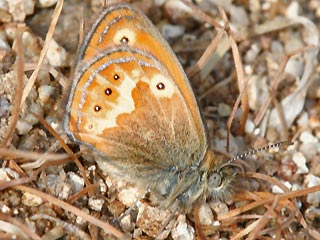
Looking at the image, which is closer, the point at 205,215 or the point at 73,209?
the point at 73,209

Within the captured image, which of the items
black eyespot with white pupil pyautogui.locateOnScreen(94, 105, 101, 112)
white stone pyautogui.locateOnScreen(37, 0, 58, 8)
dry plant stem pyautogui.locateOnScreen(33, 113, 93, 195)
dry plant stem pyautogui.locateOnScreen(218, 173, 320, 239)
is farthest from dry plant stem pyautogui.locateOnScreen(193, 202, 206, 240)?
white stone pyautogui.locateOnScreen(37, 0, 58, 8)

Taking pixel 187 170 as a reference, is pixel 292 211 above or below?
below

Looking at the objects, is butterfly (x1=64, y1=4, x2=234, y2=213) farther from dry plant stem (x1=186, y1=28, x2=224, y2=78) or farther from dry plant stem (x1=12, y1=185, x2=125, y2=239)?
dry plant stem (x1=186, y1=28, x2=224, y2=78)

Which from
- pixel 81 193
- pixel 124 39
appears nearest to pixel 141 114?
pixel 124 39

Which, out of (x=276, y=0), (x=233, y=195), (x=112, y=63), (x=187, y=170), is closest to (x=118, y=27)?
(x=112, y=63)

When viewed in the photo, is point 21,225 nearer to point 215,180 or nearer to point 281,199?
point 215,180

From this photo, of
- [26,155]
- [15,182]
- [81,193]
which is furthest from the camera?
[81,193]

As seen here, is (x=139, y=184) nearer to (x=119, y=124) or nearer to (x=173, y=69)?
(x=119, y=124)
